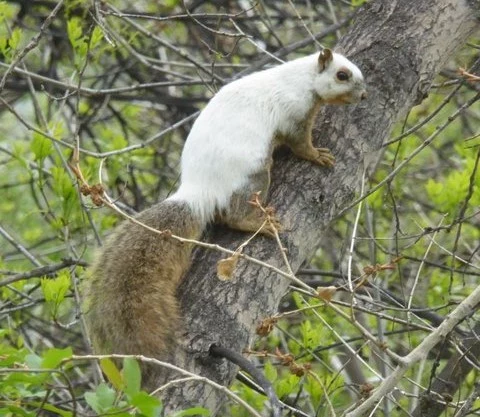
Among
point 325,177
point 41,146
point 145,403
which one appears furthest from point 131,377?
point 41,146

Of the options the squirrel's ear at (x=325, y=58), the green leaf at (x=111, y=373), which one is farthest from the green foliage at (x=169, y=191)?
the squirrel's ear at (x=325, y=58)

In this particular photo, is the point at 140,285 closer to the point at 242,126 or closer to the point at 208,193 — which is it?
the point at 208,193

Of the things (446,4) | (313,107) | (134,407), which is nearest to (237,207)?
(313,107)

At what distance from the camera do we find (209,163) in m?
3.00

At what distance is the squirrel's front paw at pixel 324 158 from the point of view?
277cm

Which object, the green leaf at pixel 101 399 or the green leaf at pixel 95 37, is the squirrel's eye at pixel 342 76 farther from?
the green leaf at pixel 101 399

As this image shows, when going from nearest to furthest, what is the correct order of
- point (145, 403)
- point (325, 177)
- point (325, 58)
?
point (145, 403), point (325, 177), point (325, 58)

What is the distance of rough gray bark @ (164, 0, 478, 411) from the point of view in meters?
2.41

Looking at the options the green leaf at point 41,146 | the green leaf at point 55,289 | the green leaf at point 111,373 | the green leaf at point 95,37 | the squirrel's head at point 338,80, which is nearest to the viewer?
the green leaf at point 111,373

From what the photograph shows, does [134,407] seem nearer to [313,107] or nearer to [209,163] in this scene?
[209,163]

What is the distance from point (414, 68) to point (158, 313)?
112 cm

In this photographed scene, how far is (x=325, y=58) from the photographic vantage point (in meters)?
3.19

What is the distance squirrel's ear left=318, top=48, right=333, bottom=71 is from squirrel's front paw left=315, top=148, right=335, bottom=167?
458mm

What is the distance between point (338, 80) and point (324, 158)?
0.31m
